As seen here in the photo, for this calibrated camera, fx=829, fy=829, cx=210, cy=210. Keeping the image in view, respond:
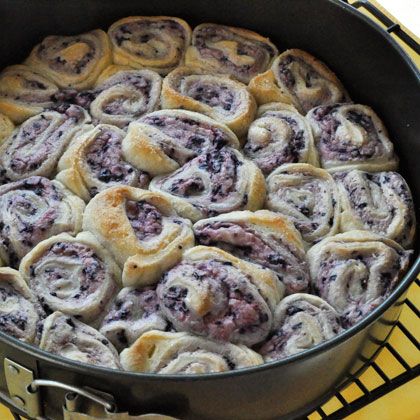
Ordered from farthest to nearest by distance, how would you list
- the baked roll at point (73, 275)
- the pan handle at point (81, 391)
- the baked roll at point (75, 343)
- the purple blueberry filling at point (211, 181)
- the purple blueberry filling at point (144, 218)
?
the purple blueberry filling at point (211, 181) → the purple blueberry filling at point (144, 218) → the baked roll at point (73, 275) → the baked roll at point (75, 343) → the pan handle at point (81, 391)

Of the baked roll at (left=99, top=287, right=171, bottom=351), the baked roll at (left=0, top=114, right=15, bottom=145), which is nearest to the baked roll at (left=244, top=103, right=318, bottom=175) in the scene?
the baked roll at (left=99, top=287, right=171, bottom=351)

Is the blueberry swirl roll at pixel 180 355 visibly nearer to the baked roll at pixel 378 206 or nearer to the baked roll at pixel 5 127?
the baked roll at pixel 378 206

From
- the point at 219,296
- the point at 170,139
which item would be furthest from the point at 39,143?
the point at 219,296

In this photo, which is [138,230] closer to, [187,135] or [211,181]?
[211,181]

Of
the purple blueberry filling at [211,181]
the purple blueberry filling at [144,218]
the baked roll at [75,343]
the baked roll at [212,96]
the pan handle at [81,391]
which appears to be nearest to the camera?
the pan handle at [81,391]

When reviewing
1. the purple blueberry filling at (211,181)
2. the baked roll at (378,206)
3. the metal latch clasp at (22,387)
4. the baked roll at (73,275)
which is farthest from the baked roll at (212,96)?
the metal latch clasp at (22,387)
